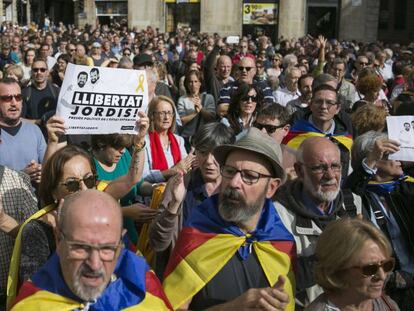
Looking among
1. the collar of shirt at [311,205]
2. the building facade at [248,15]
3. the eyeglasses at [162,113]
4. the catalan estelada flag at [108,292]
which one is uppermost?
the building facade at [248,15]

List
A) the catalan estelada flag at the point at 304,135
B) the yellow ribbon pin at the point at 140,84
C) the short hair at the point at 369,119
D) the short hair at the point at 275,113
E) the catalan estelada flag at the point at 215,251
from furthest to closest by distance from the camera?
the catalan estelada flag at the point at 304,135
the short hair at the point at 369,119
the short hair at the point at 275,113
the yellow ribbon pin at the point at 140,84
the catalan estelada flag at the point at 215,251

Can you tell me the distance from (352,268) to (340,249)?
0.11m

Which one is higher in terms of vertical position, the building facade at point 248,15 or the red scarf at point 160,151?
the building facade at point 248,15

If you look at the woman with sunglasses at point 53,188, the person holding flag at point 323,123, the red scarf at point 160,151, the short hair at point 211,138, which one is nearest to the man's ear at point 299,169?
the short hair at point 211,138

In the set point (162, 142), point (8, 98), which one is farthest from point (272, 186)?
point (8, 98)

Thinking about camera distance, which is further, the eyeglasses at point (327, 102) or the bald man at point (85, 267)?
the eyeglasses at point (327, 102)

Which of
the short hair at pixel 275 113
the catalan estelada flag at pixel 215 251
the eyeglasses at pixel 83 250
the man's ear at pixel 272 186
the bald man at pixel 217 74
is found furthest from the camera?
the bald man at pixel 217 74

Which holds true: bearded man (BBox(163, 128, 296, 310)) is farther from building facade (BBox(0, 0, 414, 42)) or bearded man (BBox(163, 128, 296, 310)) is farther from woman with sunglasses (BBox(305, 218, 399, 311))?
building facade (BBox(0, 0, 414, 42))

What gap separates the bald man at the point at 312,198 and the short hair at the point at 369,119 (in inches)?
78.2

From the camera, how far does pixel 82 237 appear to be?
9.16 ft

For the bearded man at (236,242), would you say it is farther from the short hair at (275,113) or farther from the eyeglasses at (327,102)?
the eyeglasses at (327,102)

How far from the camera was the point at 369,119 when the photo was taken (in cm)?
615

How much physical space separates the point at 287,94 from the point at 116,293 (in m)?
7.25

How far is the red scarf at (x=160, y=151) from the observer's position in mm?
5820
